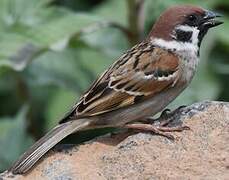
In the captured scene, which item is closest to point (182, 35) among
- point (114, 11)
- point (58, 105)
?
point (58, 105)

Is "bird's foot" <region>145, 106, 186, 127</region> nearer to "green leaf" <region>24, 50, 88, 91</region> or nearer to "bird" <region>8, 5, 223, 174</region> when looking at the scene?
"bird" <region>8, 5, 223, 174</region>

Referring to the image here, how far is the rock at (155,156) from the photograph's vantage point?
14.4 feet

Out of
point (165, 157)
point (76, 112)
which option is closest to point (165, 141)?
point (165, 157)

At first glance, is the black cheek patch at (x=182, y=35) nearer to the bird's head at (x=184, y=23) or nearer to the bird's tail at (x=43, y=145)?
the bird's head at (x=184, y=23)

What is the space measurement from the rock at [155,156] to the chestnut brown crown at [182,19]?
0.64 meters

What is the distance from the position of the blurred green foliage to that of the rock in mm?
1184

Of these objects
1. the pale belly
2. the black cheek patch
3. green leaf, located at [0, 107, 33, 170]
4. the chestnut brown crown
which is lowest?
green leaf, located at [0, 107, 33, 170]

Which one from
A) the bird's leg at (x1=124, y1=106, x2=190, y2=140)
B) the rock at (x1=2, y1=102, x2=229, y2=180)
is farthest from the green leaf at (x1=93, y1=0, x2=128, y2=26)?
the rock at (x1=2, y1=102, x2=229, y2=180)

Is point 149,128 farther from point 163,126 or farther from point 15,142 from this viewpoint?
point 15,142

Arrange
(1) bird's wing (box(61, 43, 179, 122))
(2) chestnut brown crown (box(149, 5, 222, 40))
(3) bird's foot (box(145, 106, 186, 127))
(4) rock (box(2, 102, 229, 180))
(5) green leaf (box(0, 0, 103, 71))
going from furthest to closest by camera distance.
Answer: (5) green leaf (box(0, 0, 103, 71)), (2) chestnut brown crown (box(149, 5, 222, 40)), (1) bird's wing (box(61, 43, 179, 122)), (3) bird's foot (box(145, 106, 186, 127)), (4) rock (box(2, 102, 229, 180))

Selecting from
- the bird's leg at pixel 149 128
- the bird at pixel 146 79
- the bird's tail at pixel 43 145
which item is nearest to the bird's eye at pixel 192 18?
the bird at pixel 146 79

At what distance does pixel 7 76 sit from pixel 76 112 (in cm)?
256

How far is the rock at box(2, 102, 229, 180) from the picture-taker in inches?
173

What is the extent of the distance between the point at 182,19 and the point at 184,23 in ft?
0.10
